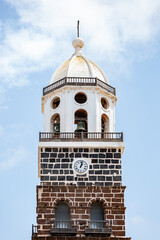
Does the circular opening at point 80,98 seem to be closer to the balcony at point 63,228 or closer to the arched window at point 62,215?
the arched window at point 62,215

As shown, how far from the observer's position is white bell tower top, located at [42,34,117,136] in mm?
42969

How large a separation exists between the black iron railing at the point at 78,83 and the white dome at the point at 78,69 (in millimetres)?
627

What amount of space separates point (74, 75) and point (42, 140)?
553cm

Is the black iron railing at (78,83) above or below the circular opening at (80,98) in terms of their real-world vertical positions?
above

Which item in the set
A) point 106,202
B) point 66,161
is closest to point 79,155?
point 66,161

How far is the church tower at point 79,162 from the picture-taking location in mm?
40000

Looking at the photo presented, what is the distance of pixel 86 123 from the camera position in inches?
1726

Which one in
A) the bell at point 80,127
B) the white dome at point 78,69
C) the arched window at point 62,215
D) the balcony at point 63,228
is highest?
the white dome at point 78,69

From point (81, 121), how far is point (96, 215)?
21.6 ft

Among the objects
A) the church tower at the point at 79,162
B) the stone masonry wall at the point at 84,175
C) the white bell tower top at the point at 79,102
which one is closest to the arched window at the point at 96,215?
the church tower at the point at 79,162

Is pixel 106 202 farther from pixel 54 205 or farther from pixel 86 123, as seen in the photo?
pixel 86 123

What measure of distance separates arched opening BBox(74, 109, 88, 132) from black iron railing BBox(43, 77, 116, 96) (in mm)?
1904

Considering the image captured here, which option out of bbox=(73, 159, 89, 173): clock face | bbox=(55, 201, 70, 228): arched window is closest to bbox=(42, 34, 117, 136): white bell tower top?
bbox=(73, 159, 89, 173): clock face

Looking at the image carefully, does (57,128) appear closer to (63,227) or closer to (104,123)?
(104,123)
